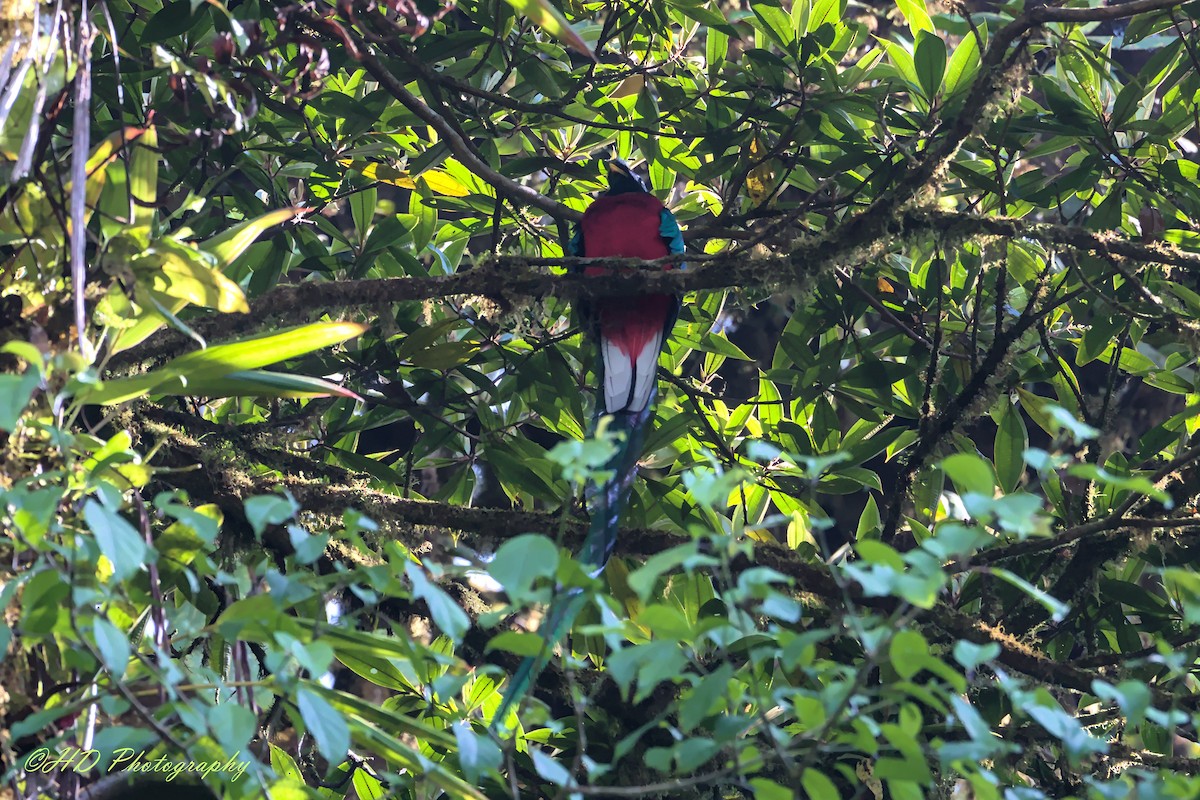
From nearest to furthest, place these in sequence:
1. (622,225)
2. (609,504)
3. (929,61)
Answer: (609,504), (929,61), (622,225)

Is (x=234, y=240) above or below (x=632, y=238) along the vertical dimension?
above

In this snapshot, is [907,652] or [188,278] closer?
[907,652]

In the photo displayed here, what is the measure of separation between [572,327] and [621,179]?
0.47m

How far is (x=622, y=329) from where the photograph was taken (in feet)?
9.35

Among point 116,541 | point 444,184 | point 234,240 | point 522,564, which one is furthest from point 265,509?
point 444,184

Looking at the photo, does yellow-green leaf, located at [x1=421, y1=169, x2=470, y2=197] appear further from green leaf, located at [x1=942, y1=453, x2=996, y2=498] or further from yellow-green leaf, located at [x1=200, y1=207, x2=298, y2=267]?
green leaf, located at [x1=942, y1=453, x2=996, y2=498]

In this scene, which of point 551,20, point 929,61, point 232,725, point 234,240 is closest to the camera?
A: point 232,725

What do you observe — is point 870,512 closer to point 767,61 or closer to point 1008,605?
point 1008,605

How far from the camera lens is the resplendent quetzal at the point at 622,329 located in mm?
2367

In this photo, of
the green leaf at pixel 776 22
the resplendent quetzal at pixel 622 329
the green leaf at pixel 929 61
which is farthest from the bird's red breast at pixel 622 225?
the green leaf at pixel 929 61

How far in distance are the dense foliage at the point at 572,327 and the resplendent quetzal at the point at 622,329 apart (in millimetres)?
75

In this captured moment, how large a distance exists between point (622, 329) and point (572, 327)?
7.5 inches

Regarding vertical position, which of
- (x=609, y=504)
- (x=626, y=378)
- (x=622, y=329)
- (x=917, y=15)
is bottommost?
(x=609, y=504)

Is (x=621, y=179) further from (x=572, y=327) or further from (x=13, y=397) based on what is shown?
(x=13, y=397)
